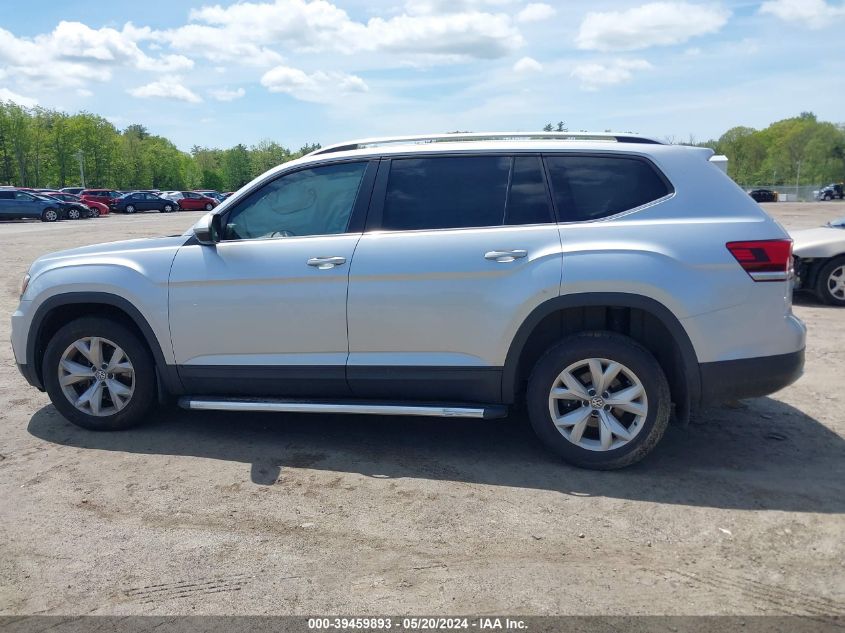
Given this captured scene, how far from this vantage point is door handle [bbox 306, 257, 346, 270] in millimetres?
4520

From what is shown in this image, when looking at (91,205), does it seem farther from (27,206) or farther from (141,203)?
(141,203)

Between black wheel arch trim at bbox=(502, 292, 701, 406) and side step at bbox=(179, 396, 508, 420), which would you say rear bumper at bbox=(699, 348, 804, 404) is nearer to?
black wheel arch trim at bbox=(502, 292, 701, 406)

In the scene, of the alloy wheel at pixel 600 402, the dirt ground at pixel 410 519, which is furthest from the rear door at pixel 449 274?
the dirt ground at pixel 410 519

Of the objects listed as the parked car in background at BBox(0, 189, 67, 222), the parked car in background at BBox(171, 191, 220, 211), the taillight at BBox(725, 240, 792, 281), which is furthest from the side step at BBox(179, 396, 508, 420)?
the parked car in background at BBox(171, 191, 220, 211)

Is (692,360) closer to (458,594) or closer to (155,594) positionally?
(458,594)

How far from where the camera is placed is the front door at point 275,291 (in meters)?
4.57

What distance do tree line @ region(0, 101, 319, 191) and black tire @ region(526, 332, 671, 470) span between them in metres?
65.3

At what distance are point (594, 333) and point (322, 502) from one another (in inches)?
73.1

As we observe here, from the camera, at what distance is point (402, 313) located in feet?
14.5

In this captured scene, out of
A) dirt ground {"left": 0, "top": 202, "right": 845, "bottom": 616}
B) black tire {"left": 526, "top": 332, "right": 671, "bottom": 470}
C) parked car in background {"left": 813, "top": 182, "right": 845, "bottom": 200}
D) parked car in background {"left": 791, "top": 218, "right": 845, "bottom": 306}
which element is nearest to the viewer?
dirt ground {"left": 0, "top": 202, "right": 845, "bottom": 616}

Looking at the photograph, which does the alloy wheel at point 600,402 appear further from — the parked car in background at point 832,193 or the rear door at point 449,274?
the parked car in background at point 832,193

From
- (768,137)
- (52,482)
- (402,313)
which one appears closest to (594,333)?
(402,313)

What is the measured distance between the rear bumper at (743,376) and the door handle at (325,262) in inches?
88.1

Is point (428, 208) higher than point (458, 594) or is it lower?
higher
